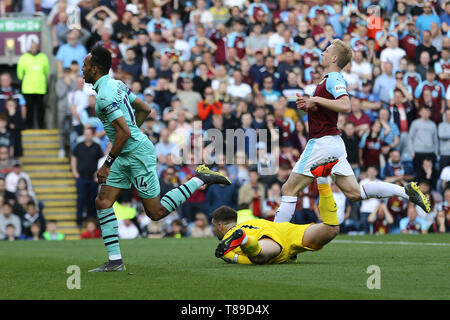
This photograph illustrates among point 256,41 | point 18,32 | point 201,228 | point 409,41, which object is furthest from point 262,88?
point 18,32

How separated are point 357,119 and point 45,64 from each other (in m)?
7.18

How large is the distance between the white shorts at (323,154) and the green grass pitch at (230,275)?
107 centimetres

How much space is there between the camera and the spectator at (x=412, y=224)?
19.4m

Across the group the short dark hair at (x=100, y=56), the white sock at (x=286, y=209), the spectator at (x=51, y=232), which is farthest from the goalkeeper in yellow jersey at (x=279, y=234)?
the spectator at (x=51, y=232)

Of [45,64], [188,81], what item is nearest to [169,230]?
[188,81]

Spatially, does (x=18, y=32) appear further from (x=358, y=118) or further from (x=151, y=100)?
(x=358, y=118)

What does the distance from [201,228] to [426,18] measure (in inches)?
347

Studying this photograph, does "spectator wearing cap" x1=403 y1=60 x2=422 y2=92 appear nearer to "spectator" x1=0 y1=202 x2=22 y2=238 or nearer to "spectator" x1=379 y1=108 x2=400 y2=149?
"spectator" x1=379 y1=108 x2=400 y2=149

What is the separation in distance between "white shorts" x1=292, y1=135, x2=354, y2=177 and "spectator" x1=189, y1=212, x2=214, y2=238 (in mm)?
8855

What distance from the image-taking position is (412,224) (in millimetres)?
19469

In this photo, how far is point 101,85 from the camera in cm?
1008

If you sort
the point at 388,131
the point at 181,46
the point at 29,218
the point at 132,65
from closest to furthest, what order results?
the point at 29,218 < the point at 388,131 < the point at 132,65 < the point at 181,46
